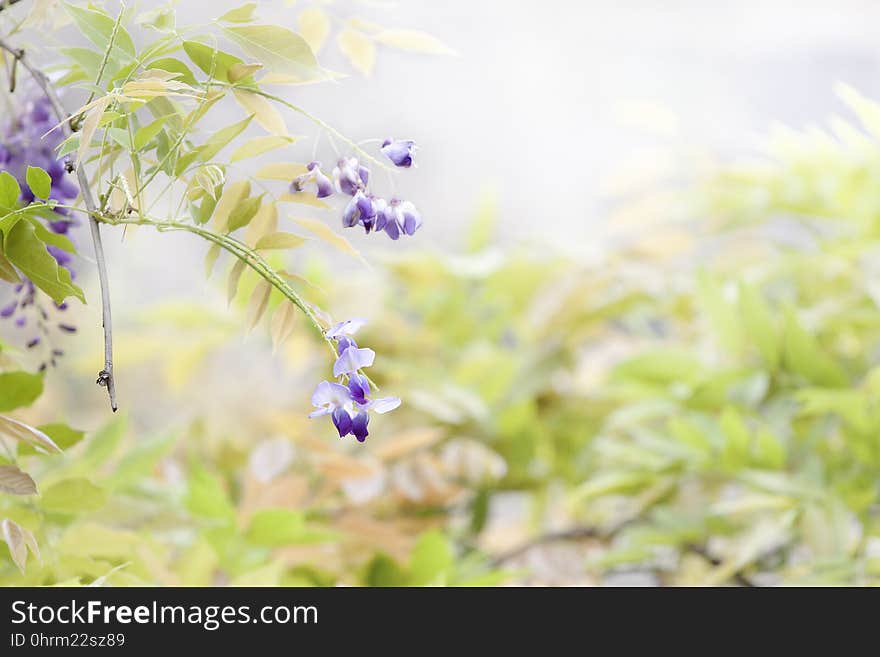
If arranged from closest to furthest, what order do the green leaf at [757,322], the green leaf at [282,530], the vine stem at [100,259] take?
1. the vine stem at [100,259]
2. the green leaf at [282,530]
3. the green leaf at [757,322]

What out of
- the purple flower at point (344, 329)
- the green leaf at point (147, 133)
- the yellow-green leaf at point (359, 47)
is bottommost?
the purple flower at point (344, 329)

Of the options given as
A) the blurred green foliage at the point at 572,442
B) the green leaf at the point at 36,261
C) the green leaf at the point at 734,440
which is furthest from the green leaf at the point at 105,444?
the green leaf at the point at 734,440

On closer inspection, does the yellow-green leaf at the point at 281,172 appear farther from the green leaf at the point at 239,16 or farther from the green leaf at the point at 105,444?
the green leaf at the point at 105,444

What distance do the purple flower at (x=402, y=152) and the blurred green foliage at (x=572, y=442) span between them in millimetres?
189

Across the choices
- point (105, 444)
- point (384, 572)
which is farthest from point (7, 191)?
point (384, 572)

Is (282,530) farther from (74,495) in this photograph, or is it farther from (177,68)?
(177,68)

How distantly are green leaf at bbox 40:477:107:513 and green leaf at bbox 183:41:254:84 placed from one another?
0.18 m

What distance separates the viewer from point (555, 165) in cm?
180

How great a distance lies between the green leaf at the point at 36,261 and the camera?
31 cm

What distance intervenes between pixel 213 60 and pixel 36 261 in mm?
92

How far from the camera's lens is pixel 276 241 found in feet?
1.12

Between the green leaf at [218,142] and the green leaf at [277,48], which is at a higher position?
the green leaf at [277,48]

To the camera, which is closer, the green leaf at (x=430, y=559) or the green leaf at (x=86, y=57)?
the green leaf at (x=86, y=57)
